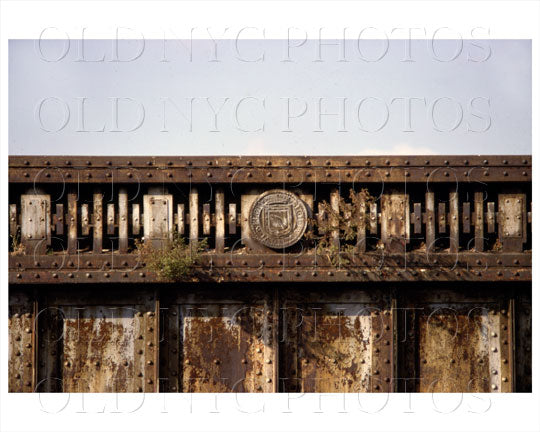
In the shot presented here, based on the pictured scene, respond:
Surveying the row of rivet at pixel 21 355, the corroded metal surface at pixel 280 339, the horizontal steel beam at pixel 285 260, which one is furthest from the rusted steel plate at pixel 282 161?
the row of rivet at pixel 21 355

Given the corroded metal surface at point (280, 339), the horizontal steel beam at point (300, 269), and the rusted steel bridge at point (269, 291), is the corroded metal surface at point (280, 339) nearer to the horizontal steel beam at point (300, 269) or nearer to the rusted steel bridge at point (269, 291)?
the rusted steel bridge at point (269, 291)

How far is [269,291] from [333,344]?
2.77ft

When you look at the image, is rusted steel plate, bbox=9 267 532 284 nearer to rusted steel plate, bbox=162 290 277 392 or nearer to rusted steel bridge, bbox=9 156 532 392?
rusted steel bridge, bbox=9 156 532 392

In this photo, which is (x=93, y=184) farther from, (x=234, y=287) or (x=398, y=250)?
(x=398, y=250)

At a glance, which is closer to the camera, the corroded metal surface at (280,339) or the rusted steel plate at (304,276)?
the rusted steel plate at (304,276)

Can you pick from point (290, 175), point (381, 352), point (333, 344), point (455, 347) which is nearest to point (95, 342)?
point (333, 344)

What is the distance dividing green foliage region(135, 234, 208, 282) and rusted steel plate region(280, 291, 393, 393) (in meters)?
1.02

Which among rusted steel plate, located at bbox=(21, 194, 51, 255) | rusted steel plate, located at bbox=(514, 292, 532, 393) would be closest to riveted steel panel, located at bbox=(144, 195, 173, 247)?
rusted steel plate, located at bbox=(21, 194, 51, 255)

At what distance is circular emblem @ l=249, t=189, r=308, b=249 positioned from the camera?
4555 millimetres

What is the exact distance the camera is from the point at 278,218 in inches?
180

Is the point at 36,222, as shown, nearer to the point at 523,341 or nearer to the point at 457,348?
the point at 457,348

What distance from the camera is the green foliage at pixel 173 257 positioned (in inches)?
171

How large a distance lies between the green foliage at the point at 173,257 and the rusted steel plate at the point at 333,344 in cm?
102
